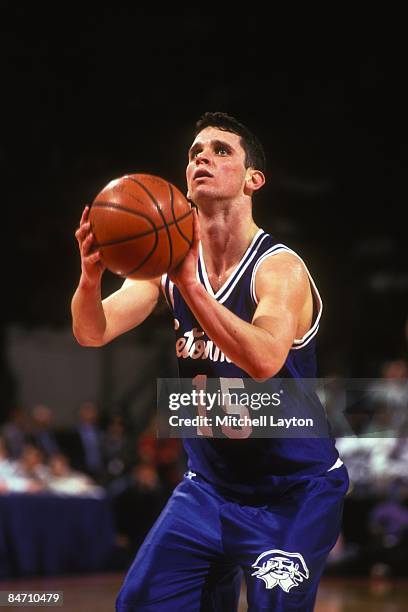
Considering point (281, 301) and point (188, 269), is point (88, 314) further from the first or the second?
point (281, 301)

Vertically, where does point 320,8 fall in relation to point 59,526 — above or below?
above

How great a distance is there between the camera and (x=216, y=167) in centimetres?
301

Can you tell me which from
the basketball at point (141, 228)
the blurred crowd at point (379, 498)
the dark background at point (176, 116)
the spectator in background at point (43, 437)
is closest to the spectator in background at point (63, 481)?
the spectator in background at point (43, 437)

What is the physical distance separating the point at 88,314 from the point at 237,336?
62cm

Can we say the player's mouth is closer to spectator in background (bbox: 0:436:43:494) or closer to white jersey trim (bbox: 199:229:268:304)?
white jersey trim (bbox: 199:229:268:304)

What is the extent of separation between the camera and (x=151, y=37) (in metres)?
11.4

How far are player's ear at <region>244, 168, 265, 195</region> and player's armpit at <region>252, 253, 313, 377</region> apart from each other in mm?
305

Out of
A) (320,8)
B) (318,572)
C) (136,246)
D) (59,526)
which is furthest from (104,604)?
(320,8)

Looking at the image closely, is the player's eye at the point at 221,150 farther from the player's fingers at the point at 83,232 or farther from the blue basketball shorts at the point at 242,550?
the blue basketball shorts at the point at 242,550

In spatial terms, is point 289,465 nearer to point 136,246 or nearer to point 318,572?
point 318,572

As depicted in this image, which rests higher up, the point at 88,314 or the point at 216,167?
the point at 216,167

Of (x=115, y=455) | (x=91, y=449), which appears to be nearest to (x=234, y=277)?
(x=115, y=455)

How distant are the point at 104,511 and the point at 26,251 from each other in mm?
6946

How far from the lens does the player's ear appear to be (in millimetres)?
3100
